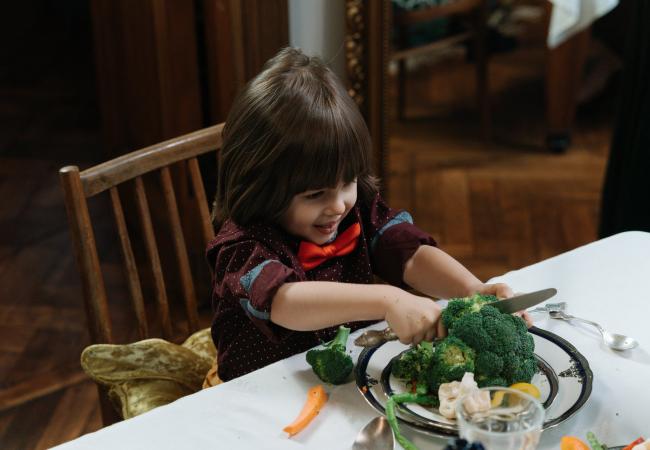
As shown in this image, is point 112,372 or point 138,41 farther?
point 138,41

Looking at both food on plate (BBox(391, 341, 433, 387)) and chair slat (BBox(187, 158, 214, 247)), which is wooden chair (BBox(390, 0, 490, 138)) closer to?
chair slat (BBox(187, 158, 214, 247))

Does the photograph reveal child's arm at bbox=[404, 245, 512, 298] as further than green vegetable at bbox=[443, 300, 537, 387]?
Yes

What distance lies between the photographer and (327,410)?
971mm

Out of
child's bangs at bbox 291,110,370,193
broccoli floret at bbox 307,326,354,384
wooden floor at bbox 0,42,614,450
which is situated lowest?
wooden floor at bbox 0,42,614,450

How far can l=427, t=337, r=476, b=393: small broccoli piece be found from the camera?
94 centimetres

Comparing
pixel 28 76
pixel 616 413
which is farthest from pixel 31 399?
pixel 28 76

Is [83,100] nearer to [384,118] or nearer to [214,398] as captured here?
[384,118]

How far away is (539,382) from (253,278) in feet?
1.20

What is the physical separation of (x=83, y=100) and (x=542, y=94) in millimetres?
2254

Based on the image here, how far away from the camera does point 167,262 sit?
9.19 feet

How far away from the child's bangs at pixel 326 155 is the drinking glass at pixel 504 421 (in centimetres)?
41

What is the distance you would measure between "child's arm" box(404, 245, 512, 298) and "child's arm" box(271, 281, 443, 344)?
161 millimetres

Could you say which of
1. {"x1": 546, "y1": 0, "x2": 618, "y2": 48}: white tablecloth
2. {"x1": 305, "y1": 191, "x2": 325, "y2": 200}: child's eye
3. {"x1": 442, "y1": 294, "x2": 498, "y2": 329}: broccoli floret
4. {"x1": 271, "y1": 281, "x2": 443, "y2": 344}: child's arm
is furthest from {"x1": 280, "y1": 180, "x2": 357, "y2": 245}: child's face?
{"x1": 546, "y1": 0, "x2": 618, "y2": 48}: white tablecloth

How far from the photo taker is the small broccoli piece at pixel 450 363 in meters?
0.94
